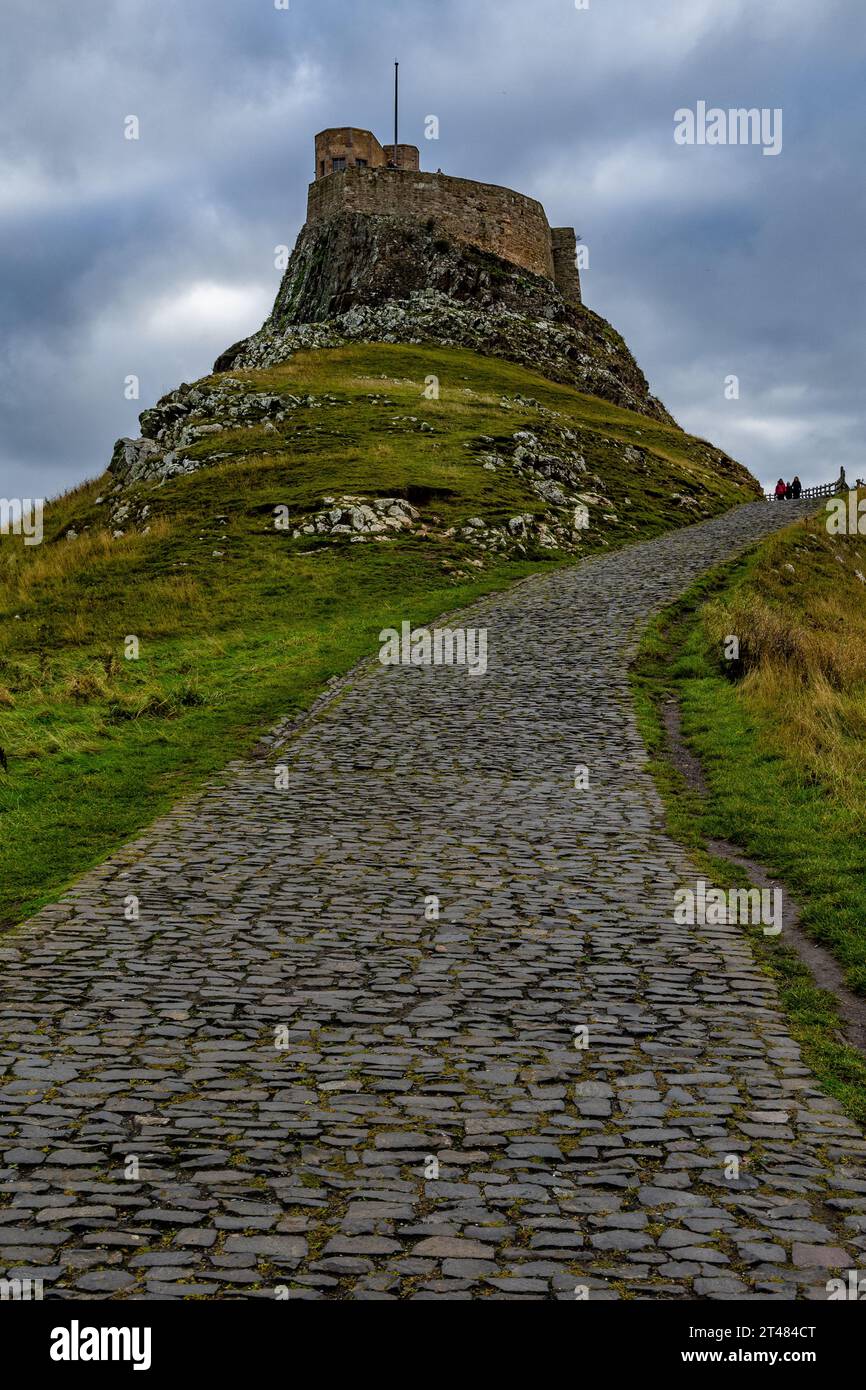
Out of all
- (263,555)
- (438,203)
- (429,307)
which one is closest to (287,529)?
(263,555)

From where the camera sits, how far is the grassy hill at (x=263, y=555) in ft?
53.4

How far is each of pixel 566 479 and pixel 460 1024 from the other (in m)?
37.8

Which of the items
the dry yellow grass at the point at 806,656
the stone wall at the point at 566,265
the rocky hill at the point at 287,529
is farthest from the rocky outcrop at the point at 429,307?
the dry yellow grass at the point at 806,656

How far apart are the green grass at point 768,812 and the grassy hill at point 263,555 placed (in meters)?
6.13

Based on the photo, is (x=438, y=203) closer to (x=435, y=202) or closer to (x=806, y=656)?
(x=435, y=202)

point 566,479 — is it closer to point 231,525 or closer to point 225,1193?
point 231,525

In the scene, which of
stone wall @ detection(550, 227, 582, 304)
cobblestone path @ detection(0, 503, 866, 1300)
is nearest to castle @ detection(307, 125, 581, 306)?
stone wall @ detection(550, 227, 582, 304)

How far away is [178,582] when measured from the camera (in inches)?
1178

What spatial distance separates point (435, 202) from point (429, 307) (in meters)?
9.33

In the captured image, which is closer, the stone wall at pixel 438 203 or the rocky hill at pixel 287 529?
the rocky hill at pixel 287 529

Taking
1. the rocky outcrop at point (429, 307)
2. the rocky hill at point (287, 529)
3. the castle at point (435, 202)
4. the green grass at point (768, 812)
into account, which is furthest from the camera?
the castle at point (435, 202)

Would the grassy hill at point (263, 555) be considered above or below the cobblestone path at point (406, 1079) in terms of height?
above

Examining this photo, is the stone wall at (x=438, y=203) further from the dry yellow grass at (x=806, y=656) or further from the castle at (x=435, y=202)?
the dry yellow grass at (x=806, y=656)

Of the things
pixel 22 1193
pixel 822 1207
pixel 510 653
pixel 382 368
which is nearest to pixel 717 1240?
pixel 822 1207
